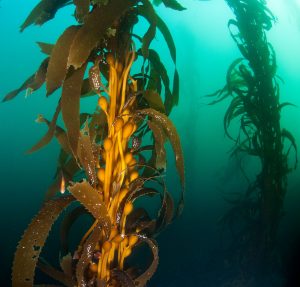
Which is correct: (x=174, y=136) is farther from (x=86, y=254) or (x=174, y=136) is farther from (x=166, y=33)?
(x=166, y=33)

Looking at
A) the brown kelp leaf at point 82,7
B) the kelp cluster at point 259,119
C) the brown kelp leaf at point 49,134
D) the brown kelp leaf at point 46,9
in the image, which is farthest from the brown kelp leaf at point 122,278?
the kelp cluster at point 259,119

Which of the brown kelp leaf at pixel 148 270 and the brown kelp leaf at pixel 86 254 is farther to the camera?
the brown kelp leaf at pixel 148 270

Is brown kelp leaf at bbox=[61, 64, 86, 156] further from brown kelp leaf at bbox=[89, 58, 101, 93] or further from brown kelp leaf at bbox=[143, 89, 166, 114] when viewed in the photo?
brown kelp leaf at bbox=[143, 89, 166, 114]

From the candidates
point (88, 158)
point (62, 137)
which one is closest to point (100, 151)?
point (88, 158)

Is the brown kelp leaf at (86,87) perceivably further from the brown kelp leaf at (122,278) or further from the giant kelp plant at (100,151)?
the brown kelp leaf at (122,278)

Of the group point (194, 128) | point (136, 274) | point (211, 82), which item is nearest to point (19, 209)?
point (194, 128)

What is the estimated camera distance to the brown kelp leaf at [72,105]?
2.94 ft

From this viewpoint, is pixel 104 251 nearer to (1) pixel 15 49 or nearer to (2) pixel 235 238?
(2) pixel 235 238

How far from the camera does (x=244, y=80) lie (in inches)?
105

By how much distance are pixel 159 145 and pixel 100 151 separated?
239 millimetres

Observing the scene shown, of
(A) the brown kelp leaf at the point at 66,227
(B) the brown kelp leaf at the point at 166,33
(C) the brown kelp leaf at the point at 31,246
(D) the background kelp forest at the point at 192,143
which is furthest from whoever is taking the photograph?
(D) the background kelp forest at the point at 192,143

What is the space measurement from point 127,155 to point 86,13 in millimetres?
510

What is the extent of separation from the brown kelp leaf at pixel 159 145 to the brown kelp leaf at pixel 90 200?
0.36 metres

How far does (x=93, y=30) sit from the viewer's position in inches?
34.3
